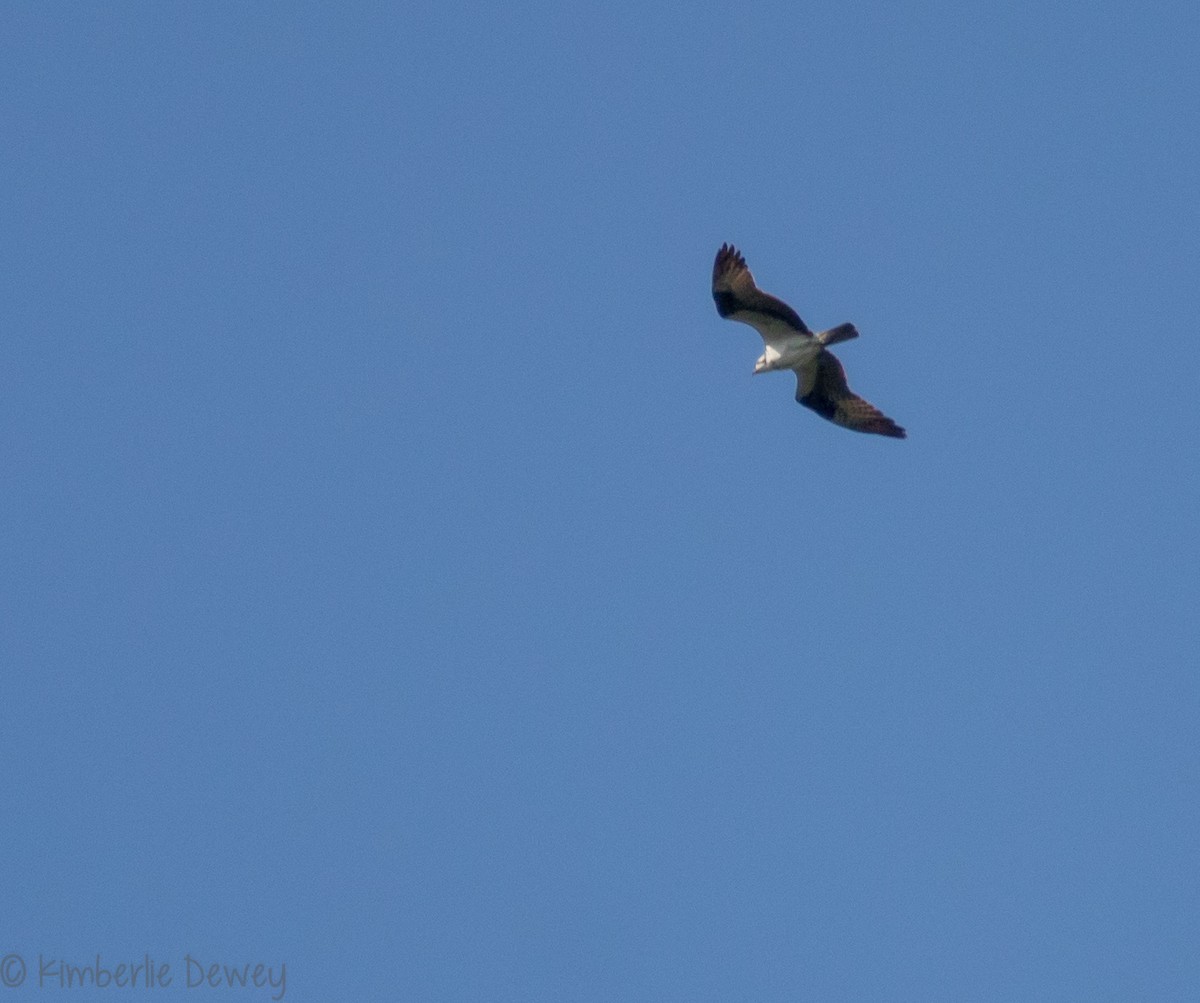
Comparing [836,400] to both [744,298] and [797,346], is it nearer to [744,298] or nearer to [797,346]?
[797,346]

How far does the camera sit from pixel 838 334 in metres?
26.2

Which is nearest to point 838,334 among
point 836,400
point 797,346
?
point 797,346

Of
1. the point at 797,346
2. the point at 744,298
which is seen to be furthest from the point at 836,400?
the point at 744,298

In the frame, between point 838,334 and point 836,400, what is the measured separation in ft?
6.83

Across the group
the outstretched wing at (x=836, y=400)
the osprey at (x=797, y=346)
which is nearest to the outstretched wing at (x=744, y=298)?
the osprey at (x=797, y=346)

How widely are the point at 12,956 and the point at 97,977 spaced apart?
1352mm

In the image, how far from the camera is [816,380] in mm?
28062

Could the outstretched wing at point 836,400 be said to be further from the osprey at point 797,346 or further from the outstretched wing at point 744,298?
the outstretched wing at point 744,298

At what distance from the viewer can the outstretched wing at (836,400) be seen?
27828 mm

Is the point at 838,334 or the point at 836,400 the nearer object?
the point at 838,334

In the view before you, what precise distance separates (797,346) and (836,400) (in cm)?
147

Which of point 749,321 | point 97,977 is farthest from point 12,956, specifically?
point 749,321

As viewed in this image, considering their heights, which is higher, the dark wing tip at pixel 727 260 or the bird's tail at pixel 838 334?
the dark wing tip at pixel 727 260

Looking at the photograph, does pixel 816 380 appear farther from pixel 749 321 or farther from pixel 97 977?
pixel 97 977
